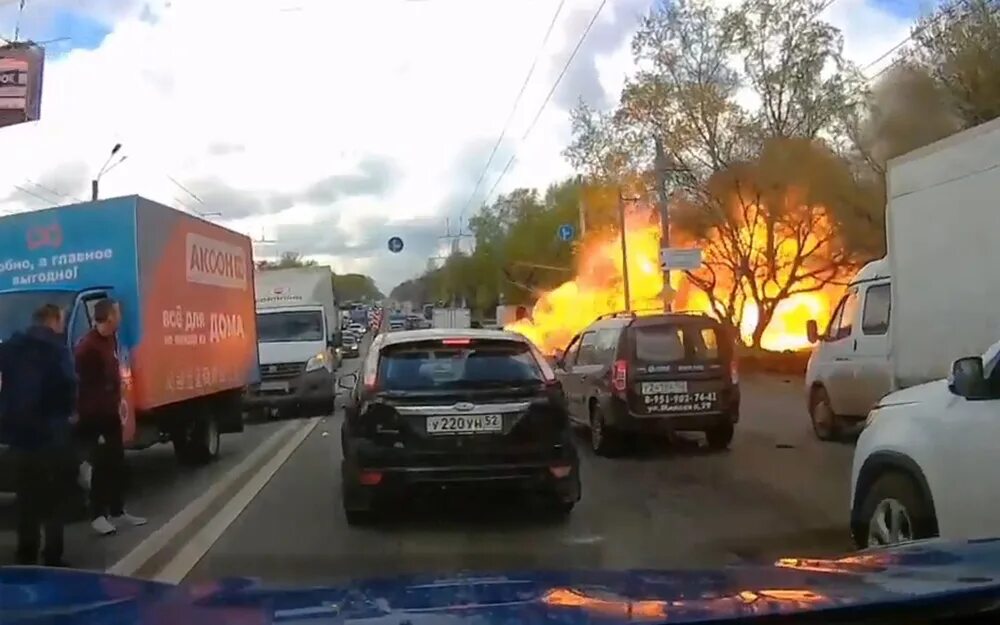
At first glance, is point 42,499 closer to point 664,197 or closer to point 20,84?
point 20,84

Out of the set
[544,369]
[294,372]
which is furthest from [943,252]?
[294,372]

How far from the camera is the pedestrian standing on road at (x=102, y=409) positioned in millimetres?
8875

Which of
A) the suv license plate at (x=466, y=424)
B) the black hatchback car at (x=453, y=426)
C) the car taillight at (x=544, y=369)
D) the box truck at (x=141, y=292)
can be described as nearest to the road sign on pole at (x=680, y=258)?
the box truck at (x=141, y=292)

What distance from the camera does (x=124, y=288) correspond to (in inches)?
426

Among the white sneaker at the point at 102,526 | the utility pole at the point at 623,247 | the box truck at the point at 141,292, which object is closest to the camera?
the white sneaker at the point at 102,526

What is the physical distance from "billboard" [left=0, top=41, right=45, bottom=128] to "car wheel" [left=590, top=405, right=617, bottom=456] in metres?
12.8

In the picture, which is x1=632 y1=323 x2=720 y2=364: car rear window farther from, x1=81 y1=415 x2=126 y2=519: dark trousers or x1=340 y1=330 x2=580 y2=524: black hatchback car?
x1=81 y1=415 x2=126 y2=519: dark trousers

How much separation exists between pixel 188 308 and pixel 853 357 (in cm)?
768

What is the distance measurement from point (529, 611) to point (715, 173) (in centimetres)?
3455

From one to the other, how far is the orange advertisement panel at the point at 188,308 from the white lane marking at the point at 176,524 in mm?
941

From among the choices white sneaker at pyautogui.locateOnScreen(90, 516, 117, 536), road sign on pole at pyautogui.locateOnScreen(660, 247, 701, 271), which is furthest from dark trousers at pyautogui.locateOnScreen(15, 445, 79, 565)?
road sign on pole at pyautogui.locateOnScreen(660, 247, 701, 271)

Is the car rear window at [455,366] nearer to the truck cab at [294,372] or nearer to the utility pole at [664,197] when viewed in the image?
the truck cab at [294,372]

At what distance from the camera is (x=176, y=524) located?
9.12 meters

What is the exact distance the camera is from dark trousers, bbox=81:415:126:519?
8.94 m
